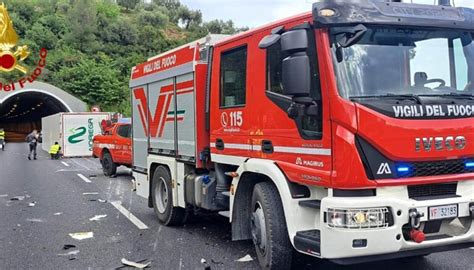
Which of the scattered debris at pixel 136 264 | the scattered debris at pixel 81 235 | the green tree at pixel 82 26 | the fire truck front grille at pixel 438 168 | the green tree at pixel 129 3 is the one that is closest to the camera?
the fire truck front grille at pixel 438 168

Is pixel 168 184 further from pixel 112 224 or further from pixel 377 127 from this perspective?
pixel 377 127

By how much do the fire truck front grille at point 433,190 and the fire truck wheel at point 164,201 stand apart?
4.43 meters

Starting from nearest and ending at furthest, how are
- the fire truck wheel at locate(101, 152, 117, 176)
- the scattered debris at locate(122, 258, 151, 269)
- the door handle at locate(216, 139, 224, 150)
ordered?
the scattered debris at locate(122, 258, 151, 269)
the door handle at locate(216, 139, 224, 150)
the fire truck wheel at locate(101, 152, 117, 176)

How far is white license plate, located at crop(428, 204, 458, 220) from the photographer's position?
14.9ft

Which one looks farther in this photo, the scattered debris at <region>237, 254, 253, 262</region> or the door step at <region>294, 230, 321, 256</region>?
the scattered debris at <region>237, 254, 253, 262</region>

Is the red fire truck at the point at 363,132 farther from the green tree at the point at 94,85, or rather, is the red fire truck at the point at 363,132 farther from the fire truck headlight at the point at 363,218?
the green tree at the point at 94,85

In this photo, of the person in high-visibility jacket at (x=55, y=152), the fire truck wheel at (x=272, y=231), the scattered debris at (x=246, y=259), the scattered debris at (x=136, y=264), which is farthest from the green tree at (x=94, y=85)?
the fire truck wheel at (x=272, y=231)

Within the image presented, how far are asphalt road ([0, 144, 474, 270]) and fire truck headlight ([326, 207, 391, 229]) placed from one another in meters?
1.65

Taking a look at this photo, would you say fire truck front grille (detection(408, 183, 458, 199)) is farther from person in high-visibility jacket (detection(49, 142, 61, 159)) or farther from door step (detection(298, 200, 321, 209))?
person in high-visibility jacket (detection(49, 142, 61, 159))

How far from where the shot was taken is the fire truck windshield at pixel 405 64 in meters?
4.57

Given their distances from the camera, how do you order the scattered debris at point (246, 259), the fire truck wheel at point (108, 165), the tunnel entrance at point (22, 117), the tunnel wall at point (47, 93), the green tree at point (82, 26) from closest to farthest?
the scattered debris at point (246, 259)
the fire truck wheel at point (108, 165)
the tunnel wall at point (47, 93)
the tunnel entrance at point (22, 117)
the green tree at point (82, 26)

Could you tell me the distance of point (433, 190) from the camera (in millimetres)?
4707

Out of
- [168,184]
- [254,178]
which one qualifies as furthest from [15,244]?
[254,178]

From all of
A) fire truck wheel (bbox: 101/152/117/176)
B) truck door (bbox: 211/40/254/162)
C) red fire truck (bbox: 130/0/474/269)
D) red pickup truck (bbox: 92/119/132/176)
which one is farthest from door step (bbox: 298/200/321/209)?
fire truck wheel (bbox: 101/152/117/176)
